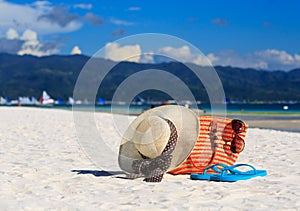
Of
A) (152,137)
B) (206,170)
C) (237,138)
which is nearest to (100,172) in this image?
(152,137)

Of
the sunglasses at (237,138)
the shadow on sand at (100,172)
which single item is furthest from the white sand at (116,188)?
the sunglasses at (237,138)

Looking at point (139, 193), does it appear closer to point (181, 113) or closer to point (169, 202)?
point (169, 202)

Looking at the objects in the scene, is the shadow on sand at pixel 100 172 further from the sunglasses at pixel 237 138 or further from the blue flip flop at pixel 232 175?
the sunglasses at pixel 237 138

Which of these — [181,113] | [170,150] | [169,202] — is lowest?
[169,202]

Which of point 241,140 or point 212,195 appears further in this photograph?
point 241,140

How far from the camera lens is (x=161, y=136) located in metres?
7.30

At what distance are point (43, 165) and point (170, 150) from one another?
2616 mm

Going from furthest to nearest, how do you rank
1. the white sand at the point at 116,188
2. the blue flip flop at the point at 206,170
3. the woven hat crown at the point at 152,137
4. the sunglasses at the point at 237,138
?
the sunglasses at the point at 237,138 < the blue flip flop at the point at 206,170 < the woven hat crown at the point at 152,137 < the white sand at the point at 116,188

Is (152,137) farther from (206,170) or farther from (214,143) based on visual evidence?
(214,143)

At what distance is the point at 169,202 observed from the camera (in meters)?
5.91

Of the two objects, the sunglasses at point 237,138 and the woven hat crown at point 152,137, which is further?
the sunglasses at point 237,138

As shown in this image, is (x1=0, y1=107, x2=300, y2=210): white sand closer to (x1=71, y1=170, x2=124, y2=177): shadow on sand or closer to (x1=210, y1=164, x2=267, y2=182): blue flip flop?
(x1=71, y1=170, x2=124, y2=177): shadow on sand

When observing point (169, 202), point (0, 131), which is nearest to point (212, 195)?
point (169, 202)

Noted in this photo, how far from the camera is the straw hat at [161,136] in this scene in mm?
7375
